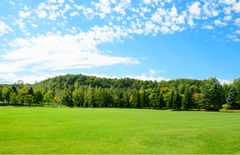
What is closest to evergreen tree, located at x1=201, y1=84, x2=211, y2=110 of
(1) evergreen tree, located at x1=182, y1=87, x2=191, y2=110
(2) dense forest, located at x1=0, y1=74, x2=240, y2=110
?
(2) dense forest, located at x1=0, y1=74, x2=240, y2=110

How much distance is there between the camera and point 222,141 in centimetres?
1341

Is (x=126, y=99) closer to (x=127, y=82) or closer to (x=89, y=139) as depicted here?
(x=127, y=82)

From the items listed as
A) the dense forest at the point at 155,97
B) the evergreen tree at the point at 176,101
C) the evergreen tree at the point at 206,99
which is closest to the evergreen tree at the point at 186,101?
the dense forest at the point at 155,97

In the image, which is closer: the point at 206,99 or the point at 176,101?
the point at 206,99

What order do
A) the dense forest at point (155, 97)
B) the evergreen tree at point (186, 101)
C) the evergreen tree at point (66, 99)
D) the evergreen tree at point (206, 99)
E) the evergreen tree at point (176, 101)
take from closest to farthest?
the evergreen tree at point (206, 99), the dense forest at point (155, 97), the evergreen tree at point (186, 101), the evergreen tree at point (176, 101), the evergreen tree at point (66, 99)

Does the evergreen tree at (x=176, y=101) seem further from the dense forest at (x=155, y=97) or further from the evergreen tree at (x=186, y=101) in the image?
the evergreen tree at (x=186, y=101)

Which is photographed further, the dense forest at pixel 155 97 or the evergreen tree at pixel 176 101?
the evergreen tree at pixel 176 101

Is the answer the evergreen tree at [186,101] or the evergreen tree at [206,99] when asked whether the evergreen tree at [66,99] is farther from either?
the evergreen tree at [206,99]

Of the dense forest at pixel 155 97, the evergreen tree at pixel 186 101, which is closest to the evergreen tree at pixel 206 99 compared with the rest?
the dense forest at pixel 155 97

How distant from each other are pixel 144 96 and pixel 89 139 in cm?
8822

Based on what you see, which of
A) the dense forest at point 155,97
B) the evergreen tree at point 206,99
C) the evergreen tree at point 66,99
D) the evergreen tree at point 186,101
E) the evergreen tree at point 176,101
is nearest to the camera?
the evergreen tree at point 206,99

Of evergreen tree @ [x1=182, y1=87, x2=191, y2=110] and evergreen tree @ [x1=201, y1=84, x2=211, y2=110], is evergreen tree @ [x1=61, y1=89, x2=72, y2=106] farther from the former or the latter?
evergreen tree @ [x1=201, y1=84, x2=211, y2=110]

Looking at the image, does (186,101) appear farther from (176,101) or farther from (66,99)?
(66,99)

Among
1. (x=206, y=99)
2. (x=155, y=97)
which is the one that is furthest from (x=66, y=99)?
(x=206, y=99)
